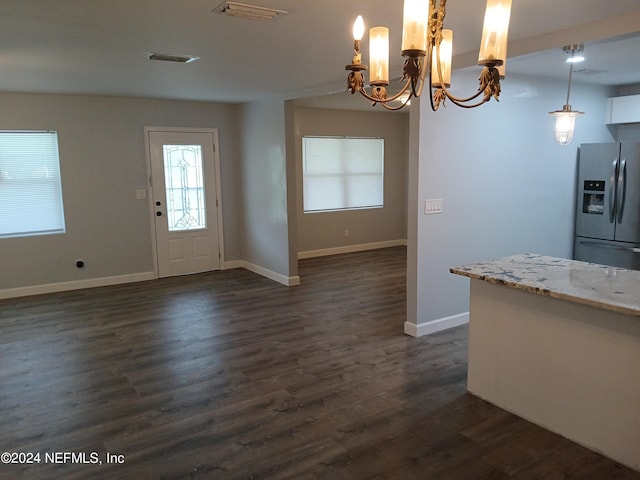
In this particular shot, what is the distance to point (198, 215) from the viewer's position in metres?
7.12

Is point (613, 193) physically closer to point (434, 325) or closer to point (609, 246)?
point (609, 246)

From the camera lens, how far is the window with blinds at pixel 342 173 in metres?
8.14

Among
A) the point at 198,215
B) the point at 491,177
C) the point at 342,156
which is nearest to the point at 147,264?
the point at 198,215

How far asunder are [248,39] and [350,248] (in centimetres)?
575

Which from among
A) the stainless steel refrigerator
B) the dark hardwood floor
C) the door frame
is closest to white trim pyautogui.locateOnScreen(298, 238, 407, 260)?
the door frame

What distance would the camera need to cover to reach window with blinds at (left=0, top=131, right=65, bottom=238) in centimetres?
579

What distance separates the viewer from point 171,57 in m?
3.80

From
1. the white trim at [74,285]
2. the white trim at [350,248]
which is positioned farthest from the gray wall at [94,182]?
the white trim at [350,248]

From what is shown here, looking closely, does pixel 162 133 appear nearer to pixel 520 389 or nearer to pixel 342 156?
pixel 342 156

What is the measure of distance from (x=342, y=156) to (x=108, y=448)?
6.42m

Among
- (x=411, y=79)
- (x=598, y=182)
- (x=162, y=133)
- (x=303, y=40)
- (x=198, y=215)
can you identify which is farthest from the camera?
(x=198, y=215)

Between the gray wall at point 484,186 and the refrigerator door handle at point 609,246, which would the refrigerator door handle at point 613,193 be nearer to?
the refrigerator door handle at point 609,246

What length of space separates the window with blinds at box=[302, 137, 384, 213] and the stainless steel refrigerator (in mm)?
3967

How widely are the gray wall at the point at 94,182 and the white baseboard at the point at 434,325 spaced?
3.96m
